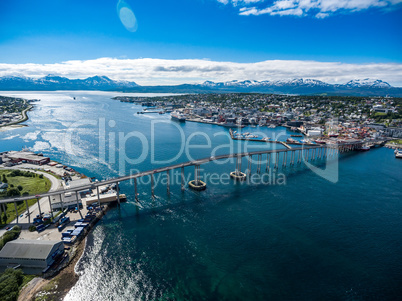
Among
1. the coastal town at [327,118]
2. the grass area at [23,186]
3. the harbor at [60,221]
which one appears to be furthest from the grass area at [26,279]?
the coastal town at [327,118]

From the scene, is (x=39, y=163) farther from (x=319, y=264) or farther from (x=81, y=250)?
(x=319, y=264)

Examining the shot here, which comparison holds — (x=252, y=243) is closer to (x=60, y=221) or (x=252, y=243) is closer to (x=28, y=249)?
(x=28, y=249)

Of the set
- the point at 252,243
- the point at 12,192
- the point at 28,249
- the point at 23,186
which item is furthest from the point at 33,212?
the point at 252,243

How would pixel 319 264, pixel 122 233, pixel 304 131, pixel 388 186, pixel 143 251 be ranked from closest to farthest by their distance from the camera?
pixel 319 264, pixel 143 251, pixel 122 233, pixel 388 186, pixel 304 131

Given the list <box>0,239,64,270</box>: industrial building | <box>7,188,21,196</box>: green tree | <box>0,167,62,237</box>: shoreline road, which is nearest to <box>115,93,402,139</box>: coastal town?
<box>0,167,62,237</box>: shoreline road

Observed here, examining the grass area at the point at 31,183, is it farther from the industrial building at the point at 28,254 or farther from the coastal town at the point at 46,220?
the industrial building at the point at 28,254

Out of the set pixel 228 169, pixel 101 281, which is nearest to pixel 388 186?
pixel 228 169
